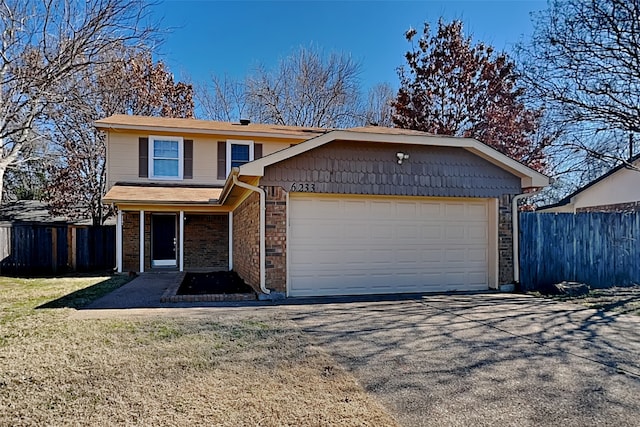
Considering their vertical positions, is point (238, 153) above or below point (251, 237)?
above

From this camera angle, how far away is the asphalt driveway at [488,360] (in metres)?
3.13

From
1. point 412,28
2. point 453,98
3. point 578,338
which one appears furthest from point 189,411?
point 412,28

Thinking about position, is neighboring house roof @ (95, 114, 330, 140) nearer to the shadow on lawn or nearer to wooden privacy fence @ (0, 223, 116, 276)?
wooden privacy fence @ (0, 223, 116, 276)

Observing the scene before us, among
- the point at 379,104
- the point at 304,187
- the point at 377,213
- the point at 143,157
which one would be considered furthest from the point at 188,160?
the point at 379,104

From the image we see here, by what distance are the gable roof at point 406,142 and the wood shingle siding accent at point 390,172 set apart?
20 cm

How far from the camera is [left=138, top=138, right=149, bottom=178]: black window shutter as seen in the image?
46.0 ft

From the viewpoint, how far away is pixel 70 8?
11102 mm

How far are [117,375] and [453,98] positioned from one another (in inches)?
798

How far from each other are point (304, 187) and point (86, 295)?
5110 millimetres

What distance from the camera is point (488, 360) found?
4289mm

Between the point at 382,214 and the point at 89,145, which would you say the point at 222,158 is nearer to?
the point at 382,214

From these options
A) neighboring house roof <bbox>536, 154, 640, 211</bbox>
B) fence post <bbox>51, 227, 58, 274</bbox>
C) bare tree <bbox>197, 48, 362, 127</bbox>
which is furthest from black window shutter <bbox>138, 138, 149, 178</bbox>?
neighboring house roof <bbox>536, 154, 640, 211</bbox>

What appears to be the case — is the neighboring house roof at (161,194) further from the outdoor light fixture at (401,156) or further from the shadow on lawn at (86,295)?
the outdoor light fixture at (401,156)

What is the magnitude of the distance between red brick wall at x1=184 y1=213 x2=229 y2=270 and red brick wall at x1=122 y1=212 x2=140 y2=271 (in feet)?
5.13
